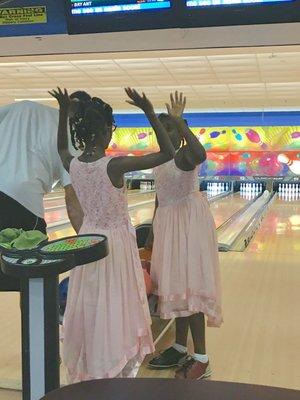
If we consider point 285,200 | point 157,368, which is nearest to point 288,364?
point 157,368

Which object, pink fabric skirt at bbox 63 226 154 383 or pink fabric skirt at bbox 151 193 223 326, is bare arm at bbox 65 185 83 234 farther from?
pink fabric skirt at bbox 151 193 223 326

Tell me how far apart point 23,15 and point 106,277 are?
230 cm

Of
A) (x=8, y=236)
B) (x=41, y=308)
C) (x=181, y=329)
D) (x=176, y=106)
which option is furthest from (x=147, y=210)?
(x=41, y=308)

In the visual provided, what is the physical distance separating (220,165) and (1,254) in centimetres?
1441

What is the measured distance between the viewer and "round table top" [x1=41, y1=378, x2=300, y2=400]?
847mm

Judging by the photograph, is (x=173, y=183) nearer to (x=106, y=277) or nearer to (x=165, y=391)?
(x=106, y=277)

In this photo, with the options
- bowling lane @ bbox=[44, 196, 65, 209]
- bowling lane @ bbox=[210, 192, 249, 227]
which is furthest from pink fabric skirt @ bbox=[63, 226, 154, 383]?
bowling lane @ bbox=[44, 196, 65, 209]

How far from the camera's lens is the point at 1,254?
1434mm

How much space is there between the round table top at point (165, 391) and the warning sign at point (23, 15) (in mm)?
3102

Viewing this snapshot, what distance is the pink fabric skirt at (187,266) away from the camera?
2617mm

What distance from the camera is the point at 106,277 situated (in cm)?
196

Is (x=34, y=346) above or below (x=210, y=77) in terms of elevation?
below

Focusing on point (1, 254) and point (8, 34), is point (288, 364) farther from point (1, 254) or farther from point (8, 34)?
point (8, 34)

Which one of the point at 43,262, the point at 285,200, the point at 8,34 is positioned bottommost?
the point at 285,200
